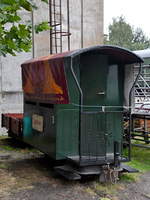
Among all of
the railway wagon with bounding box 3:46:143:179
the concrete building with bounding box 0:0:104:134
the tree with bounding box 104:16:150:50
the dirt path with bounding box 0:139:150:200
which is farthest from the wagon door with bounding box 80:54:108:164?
the tree with bounding box 104:16:150:50

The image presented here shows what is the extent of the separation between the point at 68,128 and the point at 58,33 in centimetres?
687

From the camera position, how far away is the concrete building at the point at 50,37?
10180 mm

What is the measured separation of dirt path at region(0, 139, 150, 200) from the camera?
186 inches

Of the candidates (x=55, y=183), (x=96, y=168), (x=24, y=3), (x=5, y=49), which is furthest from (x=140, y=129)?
(x=24, y=3)

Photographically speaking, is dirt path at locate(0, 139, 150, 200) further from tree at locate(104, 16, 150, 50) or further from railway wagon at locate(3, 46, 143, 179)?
tree at locate(104, 16, 150, 50)

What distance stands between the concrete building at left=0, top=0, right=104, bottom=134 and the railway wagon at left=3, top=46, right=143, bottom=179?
147 inches

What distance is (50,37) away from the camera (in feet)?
36.7

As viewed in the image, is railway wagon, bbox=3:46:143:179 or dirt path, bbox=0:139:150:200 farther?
railway wagon, bbox=3:46:143:179

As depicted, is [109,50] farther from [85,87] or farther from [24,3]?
[24,3]

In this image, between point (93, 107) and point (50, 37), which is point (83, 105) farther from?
point (50, 37)

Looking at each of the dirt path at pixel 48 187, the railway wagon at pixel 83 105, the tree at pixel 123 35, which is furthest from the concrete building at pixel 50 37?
→ the tree at pixel 123 35

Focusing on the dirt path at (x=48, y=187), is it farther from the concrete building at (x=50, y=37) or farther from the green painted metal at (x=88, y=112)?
the concrete building at (x=50, y=37)

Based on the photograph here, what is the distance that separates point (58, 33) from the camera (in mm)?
11438

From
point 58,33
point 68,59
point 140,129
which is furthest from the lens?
point 58,33
